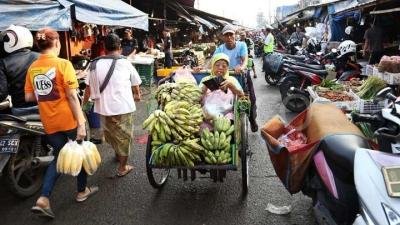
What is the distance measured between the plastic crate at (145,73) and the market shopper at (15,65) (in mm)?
7975

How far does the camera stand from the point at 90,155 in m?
4.36

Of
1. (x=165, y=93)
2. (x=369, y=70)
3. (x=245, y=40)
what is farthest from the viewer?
(x=245, y=40)

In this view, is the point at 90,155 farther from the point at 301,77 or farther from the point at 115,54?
the point at 301,77

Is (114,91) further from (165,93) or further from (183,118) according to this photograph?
(183,118)

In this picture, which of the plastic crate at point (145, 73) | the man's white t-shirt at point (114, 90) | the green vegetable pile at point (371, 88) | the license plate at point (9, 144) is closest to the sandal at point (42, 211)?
the license plate at point (9, 144)

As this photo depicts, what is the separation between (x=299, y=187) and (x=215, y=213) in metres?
1.22

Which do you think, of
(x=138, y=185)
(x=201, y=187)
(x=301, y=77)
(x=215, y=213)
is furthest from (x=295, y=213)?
(x=301, y=77)

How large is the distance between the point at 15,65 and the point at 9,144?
3.35 ft

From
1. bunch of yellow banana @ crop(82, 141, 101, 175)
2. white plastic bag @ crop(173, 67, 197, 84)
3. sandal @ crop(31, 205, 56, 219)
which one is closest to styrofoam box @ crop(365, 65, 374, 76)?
white plastic bag @ crop(173, 67, 197, 84)

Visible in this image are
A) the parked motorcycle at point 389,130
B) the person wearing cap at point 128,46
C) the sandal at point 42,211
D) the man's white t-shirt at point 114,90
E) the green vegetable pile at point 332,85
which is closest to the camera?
the parked motorcycle at point 389,130

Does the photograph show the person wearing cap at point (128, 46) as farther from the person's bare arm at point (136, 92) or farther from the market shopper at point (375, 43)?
the person's bare arm at point (136, 92)

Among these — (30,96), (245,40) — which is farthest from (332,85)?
(245,40)

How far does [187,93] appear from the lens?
16.1 feet

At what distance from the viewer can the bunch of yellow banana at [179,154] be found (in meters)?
4.25
